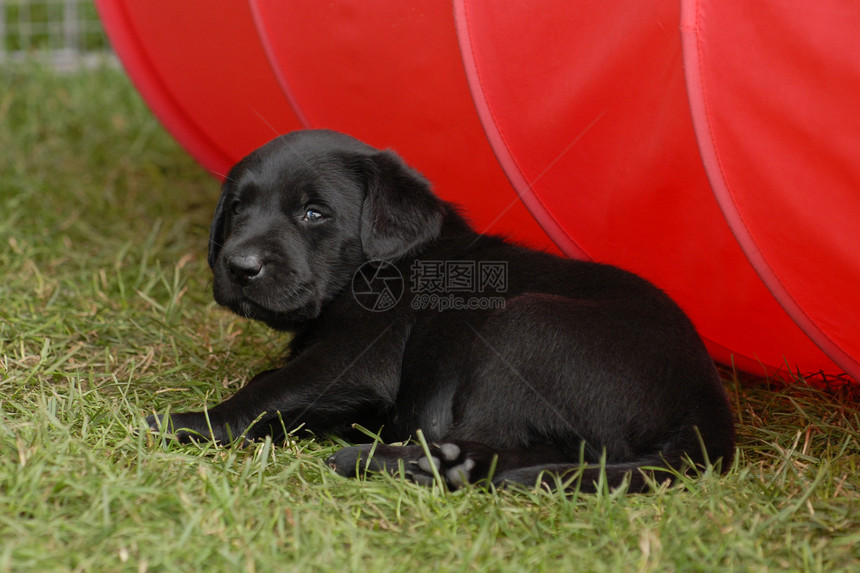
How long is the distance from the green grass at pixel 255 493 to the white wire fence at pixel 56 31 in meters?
3.80

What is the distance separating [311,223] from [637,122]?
1.01m

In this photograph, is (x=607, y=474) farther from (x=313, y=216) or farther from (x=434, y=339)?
(x=313, y=216)

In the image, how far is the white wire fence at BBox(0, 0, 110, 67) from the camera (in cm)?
668

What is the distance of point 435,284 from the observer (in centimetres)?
250

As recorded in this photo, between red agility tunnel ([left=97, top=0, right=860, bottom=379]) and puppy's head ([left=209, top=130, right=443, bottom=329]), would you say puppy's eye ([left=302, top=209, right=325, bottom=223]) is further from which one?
red agility tunnel ([left=97, top=0, right=860, bottom=379])

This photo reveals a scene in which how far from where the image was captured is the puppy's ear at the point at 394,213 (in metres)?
2.48

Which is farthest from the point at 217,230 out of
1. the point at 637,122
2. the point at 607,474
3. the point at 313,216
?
the point at 607,474

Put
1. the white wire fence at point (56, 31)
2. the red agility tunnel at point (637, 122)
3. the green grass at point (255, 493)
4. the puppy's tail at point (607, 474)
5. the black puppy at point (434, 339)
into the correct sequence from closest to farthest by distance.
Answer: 1. the green grass at point (255, 493)
2. the puppy's tail at point (607, 474)
3. the black puppy at point (434, 339)
4. the red agility tunnel at point (637, 122)
5. the white wire fence at point (56, 31)

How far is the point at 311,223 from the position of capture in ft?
8.29

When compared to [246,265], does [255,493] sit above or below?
below

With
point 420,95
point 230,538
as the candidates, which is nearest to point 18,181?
point 420,95

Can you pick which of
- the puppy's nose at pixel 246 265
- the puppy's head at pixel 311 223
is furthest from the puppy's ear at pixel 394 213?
the puppy's nose at pixel 246 265

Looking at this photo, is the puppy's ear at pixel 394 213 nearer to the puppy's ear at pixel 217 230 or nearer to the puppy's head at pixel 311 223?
the puppy's head at pixel 311 223

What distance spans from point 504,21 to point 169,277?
1.83 meters
